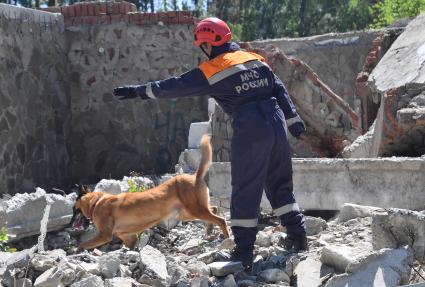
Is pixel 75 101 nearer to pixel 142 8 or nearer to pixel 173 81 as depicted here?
pixel 173 81

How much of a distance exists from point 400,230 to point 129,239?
10.9 feet

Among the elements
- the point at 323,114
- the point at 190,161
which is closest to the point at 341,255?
the point at 190,161

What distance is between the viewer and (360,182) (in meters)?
7.19

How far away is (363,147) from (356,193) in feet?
6.64

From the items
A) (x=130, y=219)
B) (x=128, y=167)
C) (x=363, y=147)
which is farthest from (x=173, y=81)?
(x=128, y=167)

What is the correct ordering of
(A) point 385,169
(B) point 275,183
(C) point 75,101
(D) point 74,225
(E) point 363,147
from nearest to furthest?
(B) point 275,183
(A) point 385,169
(D) point 74,225
(E) point 363,147
(C) point 75,101

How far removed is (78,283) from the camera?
4820mm

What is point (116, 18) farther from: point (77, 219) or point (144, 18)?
point (77, 219)

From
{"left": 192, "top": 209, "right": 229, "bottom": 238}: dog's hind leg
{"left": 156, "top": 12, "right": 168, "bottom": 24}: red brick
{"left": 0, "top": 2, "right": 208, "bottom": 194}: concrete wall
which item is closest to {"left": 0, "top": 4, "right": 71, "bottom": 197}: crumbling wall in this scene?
{"left": 0, "top": 2, "right": 208, "bottom": 194}: concrete wall

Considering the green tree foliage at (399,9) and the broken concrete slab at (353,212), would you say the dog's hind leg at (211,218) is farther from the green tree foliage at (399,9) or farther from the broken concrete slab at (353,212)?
the green tree foliage at (399,9)

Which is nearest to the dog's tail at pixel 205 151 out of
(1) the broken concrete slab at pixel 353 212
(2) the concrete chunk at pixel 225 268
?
(1) the broken concrete slab at pixel 353 212

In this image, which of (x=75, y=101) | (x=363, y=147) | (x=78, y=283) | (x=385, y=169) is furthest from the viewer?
(x=75, y=101)

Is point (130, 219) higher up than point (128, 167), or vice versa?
point (130, 219)

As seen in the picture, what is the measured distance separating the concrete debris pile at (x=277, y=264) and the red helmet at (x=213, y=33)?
1.52m
